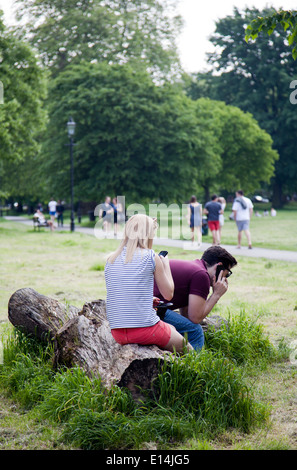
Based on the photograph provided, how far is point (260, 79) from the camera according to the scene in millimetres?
60500

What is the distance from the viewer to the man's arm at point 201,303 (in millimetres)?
4844

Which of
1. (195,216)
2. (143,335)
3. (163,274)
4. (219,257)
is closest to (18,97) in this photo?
(195,216)

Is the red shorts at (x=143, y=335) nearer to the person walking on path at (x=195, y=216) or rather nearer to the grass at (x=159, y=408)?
the grass at (x=159, y=408)

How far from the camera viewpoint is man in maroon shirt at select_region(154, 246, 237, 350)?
4.84 m

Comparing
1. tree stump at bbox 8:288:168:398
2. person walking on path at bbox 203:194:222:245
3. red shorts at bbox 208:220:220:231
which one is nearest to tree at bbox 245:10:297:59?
tree stump at bbox 8:288:168:398

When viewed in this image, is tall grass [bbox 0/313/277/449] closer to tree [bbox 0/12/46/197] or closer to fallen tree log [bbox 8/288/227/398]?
fallen tree log [bbox 8/288/227/398]

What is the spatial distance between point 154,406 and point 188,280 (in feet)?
3.84

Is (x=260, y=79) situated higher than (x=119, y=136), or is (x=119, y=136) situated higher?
(x=260, y=79)

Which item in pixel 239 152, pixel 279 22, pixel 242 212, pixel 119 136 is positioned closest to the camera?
pixel 279 22

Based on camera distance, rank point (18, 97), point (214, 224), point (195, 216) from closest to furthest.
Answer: point (214, 224) → point (195, 216) → point (18, 97)

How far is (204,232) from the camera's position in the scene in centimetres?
2452

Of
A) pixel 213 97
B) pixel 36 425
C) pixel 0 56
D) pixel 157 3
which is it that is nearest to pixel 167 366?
pixel 36 425

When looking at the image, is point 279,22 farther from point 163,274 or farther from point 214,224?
point 214,224

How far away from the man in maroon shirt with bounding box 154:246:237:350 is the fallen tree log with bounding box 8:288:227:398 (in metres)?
0.66
